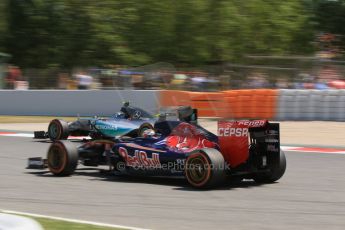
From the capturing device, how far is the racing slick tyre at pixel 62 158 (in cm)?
996

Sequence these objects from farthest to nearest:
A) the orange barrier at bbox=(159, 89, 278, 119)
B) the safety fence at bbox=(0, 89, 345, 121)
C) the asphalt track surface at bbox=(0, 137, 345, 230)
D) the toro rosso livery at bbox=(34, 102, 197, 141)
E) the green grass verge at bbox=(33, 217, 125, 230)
Answer: the orange barrier at bbox=(159, 89, 278, 119)
the safety fence at bbox=(0, 89, 345, 121)
the toro rosso livery at bbox=(34, 102, 197, 141)
the asphalt track surface at bbox=(0, 137, 345, 230)
the green grass verge at bbox=(33, 217, 125, 230)

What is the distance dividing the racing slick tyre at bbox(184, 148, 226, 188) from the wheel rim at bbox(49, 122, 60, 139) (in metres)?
6.81

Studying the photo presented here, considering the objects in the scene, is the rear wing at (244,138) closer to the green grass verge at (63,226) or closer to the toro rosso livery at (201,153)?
the toro rosso livery at (201,153)

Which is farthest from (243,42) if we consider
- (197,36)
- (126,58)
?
(126,58)

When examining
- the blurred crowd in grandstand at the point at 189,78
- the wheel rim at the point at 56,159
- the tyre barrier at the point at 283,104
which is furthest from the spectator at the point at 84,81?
the wheel rim at the point at 56,159

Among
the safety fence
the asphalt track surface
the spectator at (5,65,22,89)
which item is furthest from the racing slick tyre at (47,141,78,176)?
the spectator at (5,65,22,89)

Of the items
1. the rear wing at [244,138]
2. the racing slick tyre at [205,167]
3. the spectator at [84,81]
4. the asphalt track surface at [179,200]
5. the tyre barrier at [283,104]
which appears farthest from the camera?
the spectator at [84,81]

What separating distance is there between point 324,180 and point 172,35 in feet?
72.1

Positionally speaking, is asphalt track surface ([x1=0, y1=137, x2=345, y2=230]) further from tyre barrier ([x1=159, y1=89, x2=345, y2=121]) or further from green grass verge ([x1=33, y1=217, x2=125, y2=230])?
tyre barrier ([x1=159, y1=89, x2=345, y2=121])

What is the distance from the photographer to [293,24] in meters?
33.1

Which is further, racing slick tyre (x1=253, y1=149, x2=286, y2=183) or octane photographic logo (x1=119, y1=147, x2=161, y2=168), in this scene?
octane photographic logo (x1=119, y1=147, x2=161, y2=168)

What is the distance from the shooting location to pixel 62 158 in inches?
398

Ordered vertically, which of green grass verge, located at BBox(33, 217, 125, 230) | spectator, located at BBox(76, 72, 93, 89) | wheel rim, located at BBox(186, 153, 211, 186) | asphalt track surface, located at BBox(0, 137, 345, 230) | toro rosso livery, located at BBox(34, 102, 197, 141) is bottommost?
asphalt track surface, located at BBox(0, 137, 345, 230)

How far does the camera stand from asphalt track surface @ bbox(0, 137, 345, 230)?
22.4 ft
